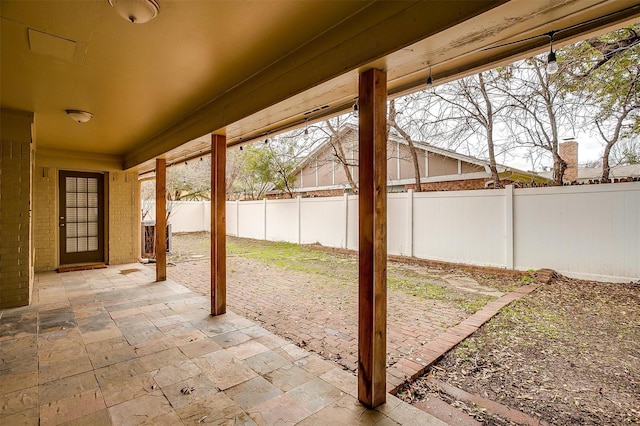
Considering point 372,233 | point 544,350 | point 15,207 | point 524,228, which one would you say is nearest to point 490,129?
point 524,228

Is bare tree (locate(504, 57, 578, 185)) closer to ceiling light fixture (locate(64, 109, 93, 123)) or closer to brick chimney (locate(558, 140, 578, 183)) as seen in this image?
brick chimney (locate(558, 140, 578, 183))

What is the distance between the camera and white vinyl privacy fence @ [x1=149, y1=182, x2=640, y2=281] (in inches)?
178

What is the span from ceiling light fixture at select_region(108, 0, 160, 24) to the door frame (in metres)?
6.17

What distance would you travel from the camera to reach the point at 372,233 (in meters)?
1.94

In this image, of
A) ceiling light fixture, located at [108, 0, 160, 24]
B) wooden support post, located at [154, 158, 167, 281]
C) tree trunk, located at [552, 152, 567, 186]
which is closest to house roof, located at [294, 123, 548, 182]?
tree trunk, located at [552, 152, 567, 186]

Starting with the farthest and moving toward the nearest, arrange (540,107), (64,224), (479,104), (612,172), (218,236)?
1. (612,172)
2. (479,104)
3. (540,107)
4. (64,224)
5. (218,236)

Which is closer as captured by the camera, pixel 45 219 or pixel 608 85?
pixel 608 85

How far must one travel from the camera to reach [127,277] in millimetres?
5625

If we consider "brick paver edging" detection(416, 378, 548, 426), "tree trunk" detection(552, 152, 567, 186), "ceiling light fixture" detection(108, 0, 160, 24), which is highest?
"ceiling light fixture" detection(108, 0, 160, 24)

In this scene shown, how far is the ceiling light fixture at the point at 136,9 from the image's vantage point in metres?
1.65

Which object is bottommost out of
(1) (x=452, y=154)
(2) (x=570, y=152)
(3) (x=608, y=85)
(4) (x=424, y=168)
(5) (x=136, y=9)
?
(5) (x=136, y=9)

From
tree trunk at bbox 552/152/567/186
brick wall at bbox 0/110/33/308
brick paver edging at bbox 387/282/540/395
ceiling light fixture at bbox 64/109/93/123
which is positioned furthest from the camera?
tree trunk at bbox 552/152/567/186

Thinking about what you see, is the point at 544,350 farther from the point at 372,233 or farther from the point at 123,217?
the point at 123,217

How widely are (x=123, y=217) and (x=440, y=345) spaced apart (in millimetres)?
7066
